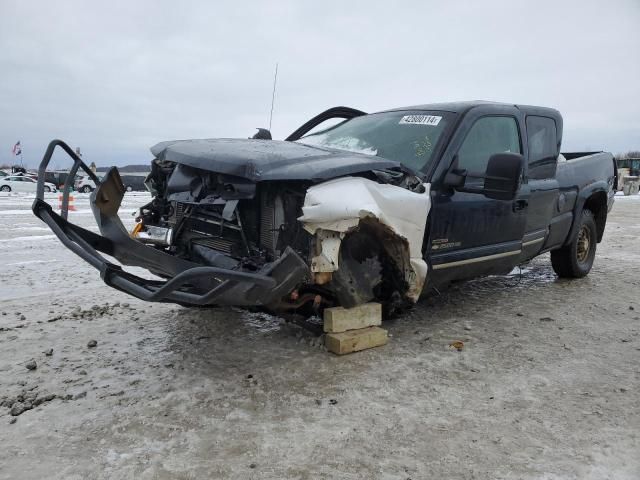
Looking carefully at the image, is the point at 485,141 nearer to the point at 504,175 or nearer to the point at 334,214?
the point at 504,175

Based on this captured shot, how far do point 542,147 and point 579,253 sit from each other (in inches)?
74.3

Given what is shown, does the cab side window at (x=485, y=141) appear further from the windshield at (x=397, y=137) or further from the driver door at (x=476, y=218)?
the windshield at (x=397, y=137)

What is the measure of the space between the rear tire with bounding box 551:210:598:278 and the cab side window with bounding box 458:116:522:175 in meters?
1.82

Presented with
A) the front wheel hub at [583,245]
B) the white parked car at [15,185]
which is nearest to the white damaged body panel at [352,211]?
the front wheel hub at [583,245]

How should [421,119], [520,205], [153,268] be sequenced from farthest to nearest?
[520,205] < [421,119] < [153,268]

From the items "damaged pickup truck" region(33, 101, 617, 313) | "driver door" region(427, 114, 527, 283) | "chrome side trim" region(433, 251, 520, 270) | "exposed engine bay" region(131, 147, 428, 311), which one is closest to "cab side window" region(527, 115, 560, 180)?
"damaged pickup truck" region(33, 101, 617, 313)

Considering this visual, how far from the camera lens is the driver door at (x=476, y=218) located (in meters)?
3.54

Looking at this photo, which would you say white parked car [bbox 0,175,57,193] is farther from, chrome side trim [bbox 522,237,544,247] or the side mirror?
the side mirror

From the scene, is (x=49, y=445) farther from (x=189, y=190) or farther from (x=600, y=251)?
(x=600, y=251)

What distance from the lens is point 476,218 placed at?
148 inches

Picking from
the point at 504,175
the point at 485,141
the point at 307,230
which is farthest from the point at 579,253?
the point at 307,230

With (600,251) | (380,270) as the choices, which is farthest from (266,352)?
(600,251)

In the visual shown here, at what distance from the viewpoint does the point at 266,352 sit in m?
3.31

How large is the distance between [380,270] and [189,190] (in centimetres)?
139
